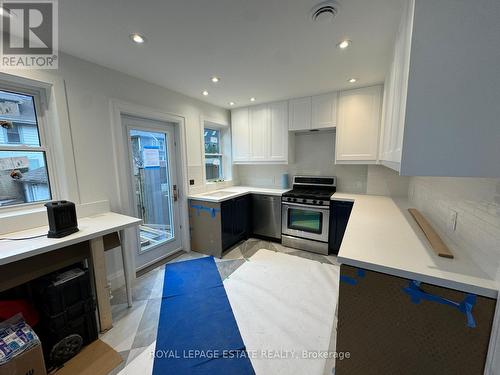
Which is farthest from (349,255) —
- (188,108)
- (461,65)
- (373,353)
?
(188,108)

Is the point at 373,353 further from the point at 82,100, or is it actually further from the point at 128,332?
the point at 82,100

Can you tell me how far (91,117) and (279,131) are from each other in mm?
2623

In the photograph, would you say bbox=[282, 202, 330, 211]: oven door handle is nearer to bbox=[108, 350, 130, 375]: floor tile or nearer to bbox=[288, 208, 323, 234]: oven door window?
bbox=[288, 208, 323, 234]: oven door window

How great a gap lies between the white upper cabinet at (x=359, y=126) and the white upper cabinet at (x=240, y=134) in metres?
1.64

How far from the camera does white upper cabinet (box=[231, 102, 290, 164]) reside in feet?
11.4

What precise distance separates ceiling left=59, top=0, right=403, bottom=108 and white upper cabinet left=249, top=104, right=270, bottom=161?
102 cm

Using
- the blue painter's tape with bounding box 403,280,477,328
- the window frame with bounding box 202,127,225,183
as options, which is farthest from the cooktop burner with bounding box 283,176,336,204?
the blue painter's tape with bounding box 403,280,477,328

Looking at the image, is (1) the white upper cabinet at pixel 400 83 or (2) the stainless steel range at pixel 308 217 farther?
(2) the stainless steel range at pixel 308 217

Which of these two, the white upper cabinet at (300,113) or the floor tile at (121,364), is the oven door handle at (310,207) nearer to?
the white upper cabinet at (300,113)

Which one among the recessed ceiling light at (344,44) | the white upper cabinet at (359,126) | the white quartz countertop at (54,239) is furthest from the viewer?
the white upper cabinet at (359,126)

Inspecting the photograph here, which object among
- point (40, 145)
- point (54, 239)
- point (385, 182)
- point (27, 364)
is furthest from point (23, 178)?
point (385, 182)

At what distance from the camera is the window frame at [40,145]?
169cm

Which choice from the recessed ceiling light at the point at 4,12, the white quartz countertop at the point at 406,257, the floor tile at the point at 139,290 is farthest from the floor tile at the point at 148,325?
the recessed ceiling light at the point at 4,12

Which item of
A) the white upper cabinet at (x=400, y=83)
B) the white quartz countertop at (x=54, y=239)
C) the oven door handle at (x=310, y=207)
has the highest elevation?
the white upper cabinet at (x=400, y=83)
